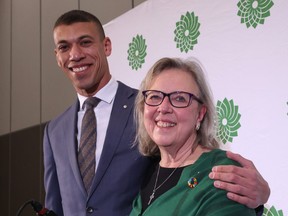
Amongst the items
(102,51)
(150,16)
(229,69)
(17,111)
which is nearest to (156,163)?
(102,51)

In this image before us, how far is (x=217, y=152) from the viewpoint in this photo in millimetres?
1165

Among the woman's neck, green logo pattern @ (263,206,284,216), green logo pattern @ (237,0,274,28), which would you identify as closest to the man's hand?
the woman's neck

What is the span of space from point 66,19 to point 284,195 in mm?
1186

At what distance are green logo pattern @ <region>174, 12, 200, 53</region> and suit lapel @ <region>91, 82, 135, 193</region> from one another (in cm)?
99

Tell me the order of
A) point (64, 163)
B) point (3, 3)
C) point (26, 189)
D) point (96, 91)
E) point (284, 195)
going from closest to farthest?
1. point (64, 163)
2. point (96, 91)
3. point (284, 195)
4. point (26, 189)
5. point (3, 3)

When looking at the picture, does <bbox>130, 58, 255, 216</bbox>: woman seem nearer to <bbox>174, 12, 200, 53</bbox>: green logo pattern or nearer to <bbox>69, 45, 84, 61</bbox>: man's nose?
<bbox>69, 45, 84, 61</bbox>: man's nose

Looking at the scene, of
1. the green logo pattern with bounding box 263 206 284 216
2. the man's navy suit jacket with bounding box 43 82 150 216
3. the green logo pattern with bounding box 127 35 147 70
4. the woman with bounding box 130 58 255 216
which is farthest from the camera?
the green logo pattern with bounding box 127 35 147 70

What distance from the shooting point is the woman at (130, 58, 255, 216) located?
1.13 meters

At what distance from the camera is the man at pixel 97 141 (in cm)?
142

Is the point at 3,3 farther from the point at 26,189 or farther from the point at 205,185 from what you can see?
the point at 205,185

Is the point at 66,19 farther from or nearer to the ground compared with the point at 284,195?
farther from the ground

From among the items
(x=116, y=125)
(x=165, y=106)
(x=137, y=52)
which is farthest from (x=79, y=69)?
(x=137, y=52)

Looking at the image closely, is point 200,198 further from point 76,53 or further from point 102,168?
point 76,53

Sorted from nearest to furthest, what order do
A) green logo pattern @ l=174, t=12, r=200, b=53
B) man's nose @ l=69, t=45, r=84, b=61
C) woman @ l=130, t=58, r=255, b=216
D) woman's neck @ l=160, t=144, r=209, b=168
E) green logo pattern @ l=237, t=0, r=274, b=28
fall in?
woman @ l=130, t=58, r=255, b=216 → woman's neck @ l=160, t=144, r=209, b=168 → man's nose @ l=69, t=45, r=84, b=61 → green logo pattern @ l=237, t=0, r=274, b=28 → green logo pattern @ l=174, t=12, r=200, b=53
